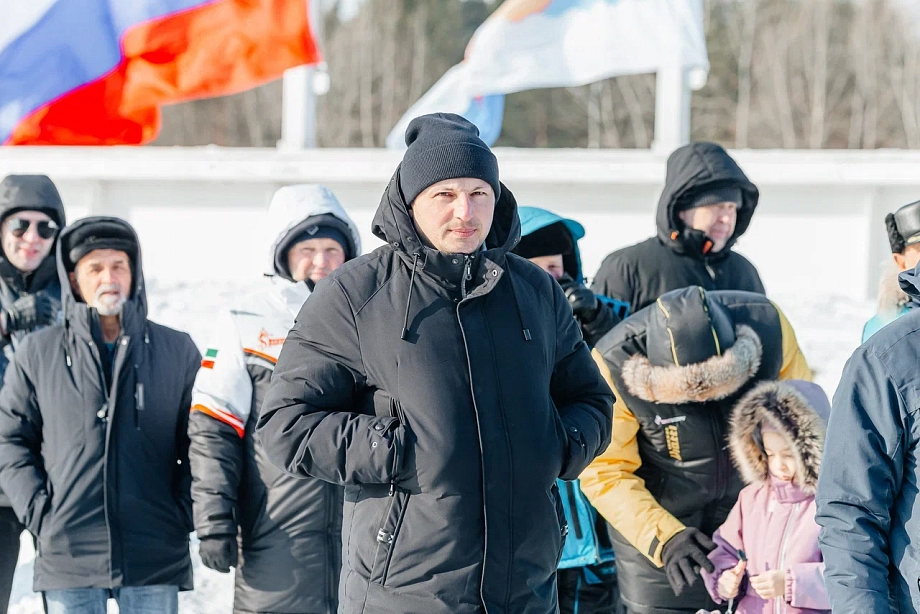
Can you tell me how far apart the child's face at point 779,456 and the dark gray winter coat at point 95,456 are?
191 centimetres

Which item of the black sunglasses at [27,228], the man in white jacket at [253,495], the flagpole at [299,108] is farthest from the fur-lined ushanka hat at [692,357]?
the flagpole at [299,108]

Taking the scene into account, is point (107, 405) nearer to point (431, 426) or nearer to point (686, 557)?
point (431, 426)

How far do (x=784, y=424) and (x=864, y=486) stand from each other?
0.95 metres

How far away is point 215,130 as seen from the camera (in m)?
38.1

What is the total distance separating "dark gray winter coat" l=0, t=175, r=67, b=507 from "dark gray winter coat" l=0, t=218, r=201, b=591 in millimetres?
655

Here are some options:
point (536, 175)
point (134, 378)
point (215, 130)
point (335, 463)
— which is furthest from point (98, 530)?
point (215, 130)

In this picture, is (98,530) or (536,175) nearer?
(98,530)

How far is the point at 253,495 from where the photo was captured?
3.62 metres

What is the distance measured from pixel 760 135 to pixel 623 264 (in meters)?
29.4

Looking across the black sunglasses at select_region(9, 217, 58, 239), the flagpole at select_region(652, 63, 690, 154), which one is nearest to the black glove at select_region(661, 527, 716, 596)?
the black sunglasses at select_region(9, 217, 58, 239)

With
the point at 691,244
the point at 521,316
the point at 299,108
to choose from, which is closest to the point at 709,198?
the point at 691,244

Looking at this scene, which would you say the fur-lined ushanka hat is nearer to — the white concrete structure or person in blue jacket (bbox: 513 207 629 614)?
person in blue jacket (bbox: 513 207 629 614)

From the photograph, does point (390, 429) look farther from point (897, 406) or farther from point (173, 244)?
point (173, 244)

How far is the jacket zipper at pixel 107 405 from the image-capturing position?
3.70 metres
